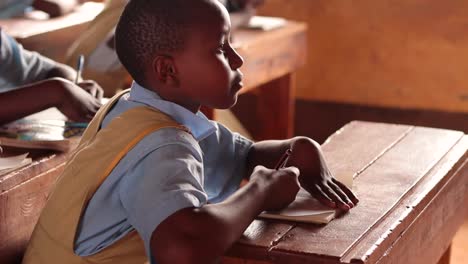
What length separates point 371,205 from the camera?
180cm

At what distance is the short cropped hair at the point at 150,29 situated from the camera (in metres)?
1.56

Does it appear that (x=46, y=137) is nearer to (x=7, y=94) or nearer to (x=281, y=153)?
(x=7, y=94)

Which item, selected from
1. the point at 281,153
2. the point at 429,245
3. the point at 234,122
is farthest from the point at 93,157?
the point at 234,122

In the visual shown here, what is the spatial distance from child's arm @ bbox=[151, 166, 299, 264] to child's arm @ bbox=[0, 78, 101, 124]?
30.1 inches

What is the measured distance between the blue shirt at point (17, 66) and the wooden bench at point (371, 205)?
670 millimetres

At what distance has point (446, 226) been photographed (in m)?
2.19

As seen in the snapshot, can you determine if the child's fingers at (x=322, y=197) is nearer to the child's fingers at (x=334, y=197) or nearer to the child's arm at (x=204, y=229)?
the child's fingers at (x=334, y=197)

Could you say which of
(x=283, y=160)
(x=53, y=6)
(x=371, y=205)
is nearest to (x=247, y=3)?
(x=53, y=6)


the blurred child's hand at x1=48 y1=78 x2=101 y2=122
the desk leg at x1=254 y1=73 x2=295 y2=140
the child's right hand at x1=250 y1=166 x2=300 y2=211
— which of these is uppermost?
the child's right hand at x1=250 y1=166 x2=300 y2=211

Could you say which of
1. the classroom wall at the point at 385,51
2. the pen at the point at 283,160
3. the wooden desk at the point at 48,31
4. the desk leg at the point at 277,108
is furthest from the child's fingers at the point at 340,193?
the classroom wall at the point at 385,51

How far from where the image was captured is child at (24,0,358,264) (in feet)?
→ 4.76

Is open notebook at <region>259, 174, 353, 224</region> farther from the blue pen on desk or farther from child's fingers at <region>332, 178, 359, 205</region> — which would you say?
Result: the blue pen on desk

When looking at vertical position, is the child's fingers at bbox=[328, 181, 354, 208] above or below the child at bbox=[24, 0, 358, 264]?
below

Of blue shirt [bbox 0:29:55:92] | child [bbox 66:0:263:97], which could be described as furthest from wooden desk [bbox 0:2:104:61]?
blue shirt [bbox 0:29:55:92]
